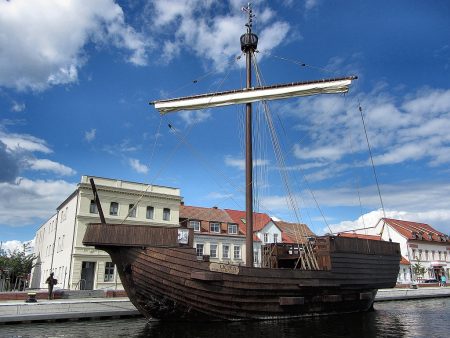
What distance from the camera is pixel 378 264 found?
71.7 feet

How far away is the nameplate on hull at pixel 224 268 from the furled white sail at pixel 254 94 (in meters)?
9.00

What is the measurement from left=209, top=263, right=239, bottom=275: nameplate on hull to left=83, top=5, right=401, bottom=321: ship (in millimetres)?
40

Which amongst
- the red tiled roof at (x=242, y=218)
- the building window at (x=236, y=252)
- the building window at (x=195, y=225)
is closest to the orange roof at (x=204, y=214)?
the building window at (x=195, y=225)

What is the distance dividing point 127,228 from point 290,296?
8.14 m

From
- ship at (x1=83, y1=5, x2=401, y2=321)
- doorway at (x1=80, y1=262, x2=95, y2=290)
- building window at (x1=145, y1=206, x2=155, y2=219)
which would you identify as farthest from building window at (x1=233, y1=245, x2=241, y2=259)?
ship at (x1=83, y1=5, x2=401, y2=321)

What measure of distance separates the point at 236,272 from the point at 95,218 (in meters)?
21.6

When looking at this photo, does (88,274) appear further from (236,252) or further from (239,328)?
(239,328)

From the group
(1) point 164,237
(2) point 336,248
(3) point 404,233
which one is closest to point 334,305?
(2) point 336,248

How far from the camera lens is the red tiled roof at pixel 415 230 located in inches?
2193

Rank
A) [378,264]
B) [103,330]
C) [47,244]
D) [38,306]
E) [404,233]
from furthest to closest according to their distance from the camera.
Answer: [404,233] → [47,244] → [378,264] → [38,306] → [103,330]

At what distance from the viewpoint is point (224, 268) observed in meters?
15.5

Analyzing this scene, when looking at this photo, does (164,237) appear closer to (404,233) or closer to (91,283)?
(91,283)

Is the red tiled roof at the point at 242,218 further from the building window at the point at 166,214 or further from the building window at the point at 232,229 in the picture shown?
the building window at the point at 166,214

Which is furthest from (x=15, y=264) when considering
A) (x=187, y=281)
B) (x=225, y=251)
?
(x=187, y=281)
